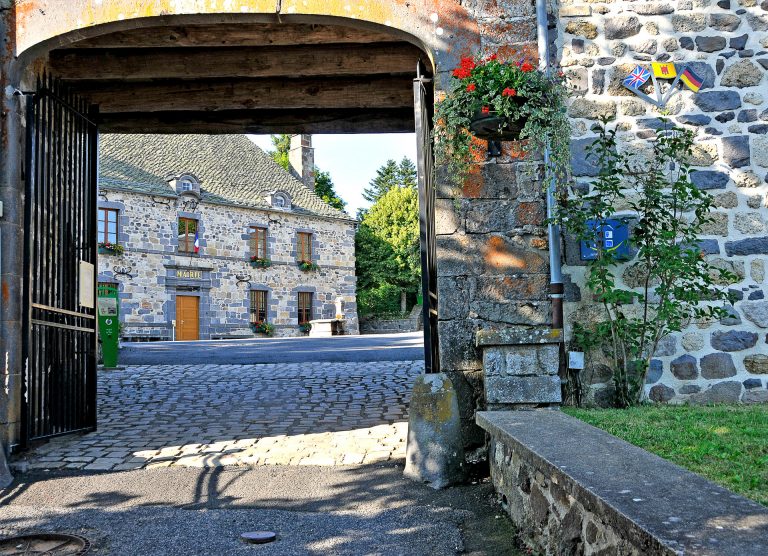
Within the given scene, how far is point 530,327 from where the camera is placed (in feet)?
15.5

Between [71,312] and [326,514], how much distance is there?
121 inches

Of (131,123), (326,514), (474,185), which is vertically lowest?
(326,514)

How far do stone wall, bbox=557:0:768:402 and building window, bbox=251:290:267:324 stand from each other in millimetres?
24868

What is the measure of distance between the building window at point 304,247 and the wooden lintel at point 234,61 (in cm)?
2482

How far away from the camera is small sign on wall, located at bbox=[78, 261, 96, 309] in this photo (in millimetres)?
5960

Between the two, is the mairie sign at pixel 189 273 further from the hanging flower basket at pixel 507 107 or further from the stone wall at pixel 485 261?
the hanging flower basket at pixel 507 107

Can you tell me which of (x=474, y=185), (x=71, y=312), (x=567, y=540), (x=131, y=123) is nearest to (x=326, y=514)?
(x=567, y=540)

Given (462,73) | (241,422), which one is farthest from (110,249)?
(462,73)

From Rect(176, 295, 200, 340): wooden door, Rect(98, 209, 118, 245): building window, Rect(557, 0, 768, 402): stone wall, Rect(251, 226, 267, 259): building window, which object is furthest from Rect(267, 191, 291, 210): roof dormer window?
Rect(557, 0, 768, 402): stone wall

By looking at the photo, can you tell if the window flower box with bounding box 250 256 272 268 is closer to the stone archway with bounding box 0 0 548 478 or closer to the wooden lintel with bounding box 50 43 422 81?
the wooden lintel with bounding box 50 43 422 81

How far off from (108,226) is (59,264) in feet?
67.6

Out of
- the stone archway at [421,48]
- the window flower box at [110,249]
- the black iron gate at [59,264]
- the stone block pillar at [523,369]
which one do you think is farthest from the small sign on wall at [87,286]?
the window flower box at [110,249]

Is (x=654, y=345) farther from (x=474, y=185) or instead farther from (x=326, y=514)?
(x=326, y=514)

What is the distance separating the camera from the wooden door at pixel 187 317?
88.3ft
